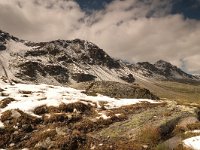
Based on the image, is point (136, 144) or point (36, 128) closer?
point (136, 144)

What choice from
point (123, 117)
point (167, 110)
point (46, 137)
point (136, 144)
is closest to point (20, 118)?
point (46, 137)

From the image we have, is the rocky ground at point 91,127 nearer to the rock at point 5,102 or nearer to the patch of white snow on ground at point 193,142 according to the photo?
the rock at point 5,102

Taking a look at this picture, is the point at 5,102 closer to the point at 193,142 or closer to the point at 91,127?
the point at 91,127

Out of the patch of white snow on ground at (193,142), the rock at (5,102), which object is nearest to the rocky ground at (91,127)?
the rock at (5,102)

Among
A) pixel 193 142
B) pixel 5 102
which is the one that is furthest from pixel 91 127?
pixel 5 102

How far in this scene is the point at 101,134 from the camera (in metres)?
29.0

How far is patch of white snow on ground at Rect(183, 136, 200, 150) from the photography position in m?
22.8

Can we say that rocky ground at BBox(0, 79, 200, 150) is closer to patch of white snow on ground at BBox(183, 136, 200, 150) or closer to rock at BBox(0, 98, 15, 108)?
rock at BBox(0, 98, 15, 108)

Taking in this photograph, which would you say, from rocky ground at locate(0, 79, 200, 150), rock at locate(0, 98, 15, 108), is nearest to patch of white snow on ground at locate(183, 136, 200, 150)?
rocky ground at locate(0, 79, 200, 150)

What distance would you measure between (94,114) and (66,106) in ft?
12.8

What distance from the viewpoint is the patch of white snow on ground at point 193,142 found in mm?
22761

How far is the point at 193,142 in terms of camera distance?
23.4 meters

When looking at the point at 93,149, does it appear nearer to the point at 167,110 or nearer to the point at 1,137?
the point at 1,137

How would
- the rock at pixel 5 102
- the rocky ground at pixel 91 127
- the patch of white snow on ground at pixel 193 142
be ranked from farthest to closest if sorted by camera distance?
the rock at pixel 5 102
the rocky ground at pixel 91 127
the patch of white snow on ground at pixel 193 142
